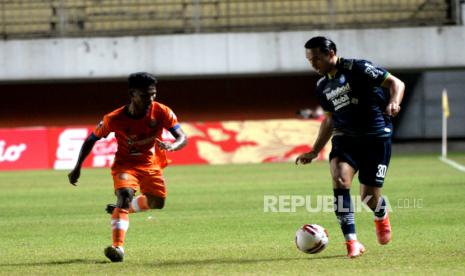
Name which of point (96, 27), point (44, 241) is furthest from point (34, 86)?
point (44, 241)

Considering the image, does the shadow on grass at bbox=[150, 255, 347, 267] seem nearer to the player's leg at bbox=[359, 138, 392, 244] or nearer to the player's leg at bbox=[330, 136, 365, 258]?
the player's leg at bbox=[330, 136, 365, 258]

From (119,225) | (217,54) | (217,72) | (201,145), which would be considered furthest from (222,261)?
(217,72)

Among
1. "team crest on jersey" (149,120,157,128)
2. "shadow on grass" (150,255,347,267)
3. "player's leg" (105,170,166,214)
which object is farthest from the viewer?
"player's leg" (105,170,166,214)

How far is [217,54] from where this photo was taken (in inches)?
1315

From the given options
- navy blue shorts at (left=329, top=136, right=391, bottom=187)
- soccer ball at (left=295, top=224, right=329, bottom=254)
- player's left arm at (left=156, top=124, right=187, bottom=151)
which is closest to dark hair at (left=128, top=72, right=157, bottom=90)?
player's left arm at (left=156, top=124, right=187, bottom=151)

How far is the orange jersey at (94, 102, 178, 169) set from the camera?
10203 millimetres

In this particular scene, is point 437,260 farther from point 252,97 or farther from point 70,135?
point 252,97

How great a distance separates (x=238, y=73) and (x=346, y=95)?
23.9 m

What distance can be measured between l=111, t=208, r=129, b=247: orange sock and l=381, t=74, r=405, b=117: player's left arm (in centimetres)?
258

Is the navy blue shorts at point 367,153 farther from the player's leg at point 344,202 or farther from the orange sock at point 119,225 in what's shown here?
the orange sock at point 119,225

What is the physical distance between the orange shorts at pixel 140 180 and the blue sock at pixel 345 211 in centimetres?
186

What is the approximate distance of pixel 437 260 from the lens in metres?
9.26

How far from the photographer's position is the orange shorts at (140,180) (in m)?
10.2

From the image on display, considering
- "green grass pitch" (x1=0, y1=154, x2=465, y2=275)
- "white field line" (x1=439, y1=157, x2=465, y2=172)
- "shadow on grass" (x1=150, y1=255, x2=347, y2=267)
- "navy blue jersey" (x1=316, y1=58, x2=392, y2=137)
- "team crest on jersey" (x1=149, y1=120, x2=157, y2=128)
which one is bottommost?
"white field line" (x1=439, y1=157, x2=465, y2=172)
